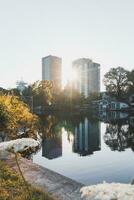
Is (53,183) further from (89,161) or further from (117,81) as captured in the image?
(117,81)

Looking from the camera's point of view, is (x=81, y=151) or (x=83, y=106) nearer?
(x=81, y=151)

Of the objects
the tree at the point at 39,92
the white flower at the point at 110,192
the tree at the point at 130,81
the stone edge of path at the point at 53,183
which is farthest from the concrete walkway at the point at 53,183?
the tree at the point at 130,81

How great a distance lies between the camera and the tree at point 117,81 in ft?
389

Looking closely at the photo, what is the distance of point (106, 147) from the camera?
3238 cm

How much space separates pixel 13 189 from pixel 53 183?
4.42 ft

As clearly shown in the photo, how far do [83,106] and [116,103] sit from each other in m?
12.3

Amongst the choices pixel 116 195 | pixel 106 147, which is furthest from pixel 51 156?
pixel 116 195

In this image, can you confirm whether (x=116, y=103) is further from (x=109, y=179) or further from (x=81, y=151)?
(x=109, y=179)

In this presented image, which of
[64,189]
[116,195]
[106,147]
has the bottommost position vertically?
[106,147]

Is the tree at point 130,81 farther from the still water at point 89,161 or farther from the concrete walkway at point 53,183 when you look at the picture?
the concrete walkway at point 53,183

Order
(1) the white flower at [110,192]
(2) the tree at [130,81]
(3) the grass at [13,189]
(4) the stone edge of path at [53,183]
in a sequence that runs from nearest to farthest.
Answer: (1) the white flower at [110,192] < (3) the grass at [13,189] < (4) the stone edge of path at [53,183] < (2) the tree at [130,81]

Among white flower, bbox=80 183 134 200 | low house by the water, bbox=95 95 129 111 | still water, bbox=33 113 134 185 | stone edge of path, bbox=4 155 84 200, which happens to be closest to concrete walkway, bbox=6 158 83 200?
stone edge of path, bbox=4 155 84 200

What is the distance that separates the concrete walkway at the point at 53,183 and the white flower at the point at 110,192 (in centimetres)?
573

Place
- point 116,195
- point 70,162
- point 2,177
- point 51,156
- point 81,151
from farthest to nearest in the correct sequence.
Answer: point 81,151
point 51,156
point 70,162
point 2,177
point 116,195
